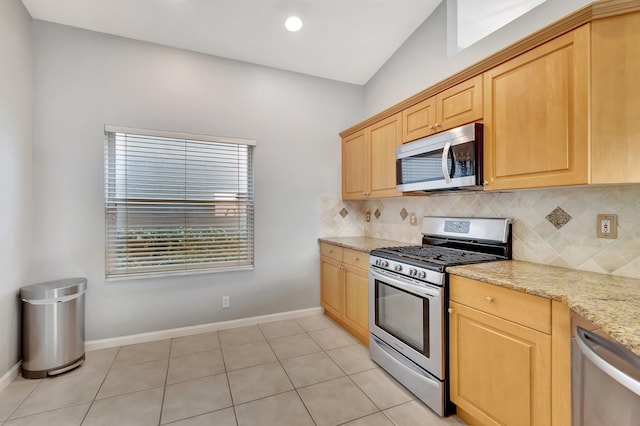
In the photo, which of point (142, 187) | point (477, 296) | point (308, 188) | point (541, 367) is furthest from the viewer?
point (308, 188)

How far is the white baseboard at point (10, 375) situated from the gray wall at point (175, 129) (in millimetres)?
503

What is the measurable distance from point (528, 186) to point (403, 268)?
91cm

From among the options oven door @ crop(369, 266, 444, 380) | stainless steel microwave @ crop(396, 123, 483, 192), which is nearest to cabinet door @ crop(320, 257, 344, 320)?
oven door @ crop(369, 266, 444, 380)

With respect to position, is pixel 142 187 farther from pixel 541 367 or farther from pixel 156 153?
pixel 541 367

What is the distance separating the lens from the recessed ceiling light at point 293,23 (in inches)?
107

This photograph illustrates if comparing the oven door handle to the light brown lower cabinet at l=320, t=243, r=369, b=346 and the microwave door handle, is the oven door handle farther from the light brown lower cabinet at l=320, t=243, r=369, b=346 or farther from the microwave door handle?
the microwave door handle

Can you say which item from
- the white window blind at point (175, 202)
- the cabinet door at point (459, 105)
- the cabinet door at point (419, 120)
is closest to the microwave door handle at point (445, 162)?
the cabinet door at point (459, 105)

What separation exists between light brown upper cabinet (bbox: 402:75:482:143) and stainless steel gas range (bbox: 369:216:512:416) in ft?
2.54

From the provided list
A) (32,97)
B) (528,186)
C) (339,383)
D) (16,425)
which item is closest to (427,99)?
(528,186)

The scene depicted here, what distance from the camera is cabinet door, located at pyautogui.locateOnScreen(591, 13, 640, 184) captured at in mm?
1318

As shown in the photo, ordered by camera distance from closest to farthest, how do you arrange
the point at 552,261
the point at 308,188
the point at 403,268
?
the point at 552,261 < the point at 403,268 < the point at 308,188

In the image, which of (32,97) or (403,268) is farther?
(32,97)

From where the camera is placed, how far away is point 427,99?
236cm

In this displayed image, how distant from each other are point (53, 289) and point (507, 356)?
3102mm
